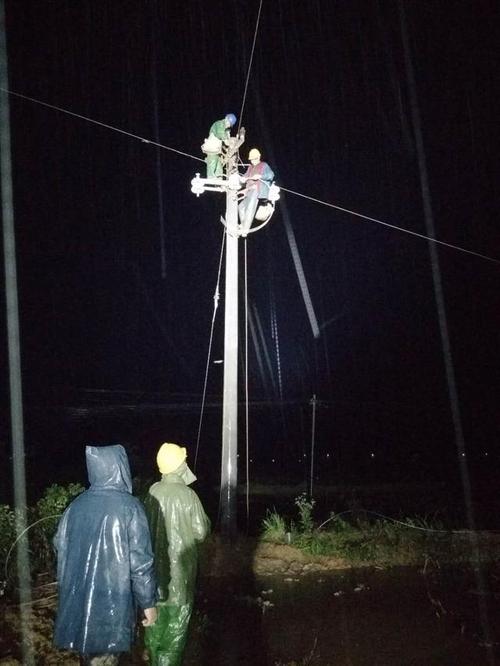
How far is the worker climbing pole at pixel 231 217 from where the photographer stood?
279 inches

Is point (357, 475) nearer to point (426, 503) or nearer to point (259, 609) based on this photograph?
point (426, 503)

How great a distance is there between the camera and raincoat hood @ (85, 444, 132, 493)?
3.11m

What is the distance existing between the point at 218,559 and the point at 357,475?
13683mm

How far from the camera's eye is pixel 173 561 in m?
3.82

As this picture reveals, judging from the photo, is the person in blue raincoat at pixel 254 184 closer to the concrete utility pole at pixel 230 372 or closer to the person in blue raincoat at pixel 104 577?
the concrete utility pole at pixel 230 372

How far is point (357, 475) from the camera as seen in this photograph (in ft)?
63.9

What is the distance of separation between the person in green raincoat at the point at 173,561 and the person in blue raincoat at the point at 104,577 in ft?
2.38

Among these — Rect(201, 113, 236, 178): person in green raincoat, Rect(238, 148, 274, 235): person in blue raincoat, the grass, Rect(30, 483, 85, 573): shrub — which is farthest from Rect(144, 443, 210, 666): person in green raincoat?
Rect(201, 113, 236, 178): person in green raincoat

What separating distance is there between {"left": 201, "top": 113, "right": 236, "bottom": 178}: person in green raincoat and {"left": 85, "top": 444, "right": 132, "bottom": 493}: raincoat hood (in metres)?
5.13

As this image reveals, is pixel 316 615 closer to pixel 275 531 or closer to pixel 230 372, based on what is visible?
pixel 275 531

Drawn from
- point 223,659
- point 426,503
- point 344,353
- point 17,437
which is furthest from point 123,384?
point 223,659

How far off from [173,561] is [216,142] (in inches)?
215

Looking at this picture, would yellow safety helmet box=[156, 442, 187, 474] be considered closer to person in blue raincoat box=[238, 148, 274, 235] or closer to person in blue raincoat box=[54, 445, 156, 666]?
person in blue raincoat box=[54, 445, 156, 666]

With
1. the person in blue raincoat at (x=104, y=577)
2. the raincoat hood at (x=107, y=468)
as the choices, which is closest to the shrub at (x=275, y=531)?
the person in blue raincoat at (x=104, y=577)
